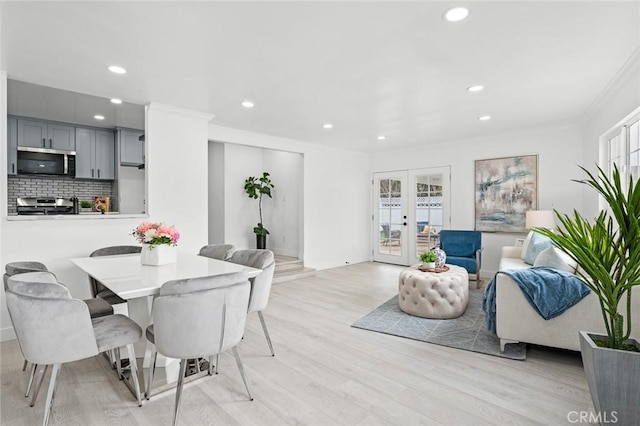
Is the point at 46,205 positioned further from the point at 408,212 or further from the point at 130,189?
the point at 408,212

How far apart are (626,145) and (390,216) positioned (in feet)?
13.5

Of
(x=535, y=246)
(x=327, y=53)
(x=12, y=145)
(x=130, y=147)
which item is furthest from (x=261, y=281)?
(x=12, y=145)

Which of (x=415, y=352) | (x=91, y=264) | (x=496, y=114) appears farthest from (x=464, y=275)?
(x=91, y=264)

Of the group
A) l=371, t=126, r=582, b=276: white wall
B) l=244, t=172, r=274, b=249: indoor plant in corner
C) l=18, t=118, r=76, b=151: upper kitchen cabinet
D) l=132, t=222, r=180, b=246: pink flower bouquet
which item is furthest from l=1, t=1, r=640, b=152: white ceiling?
l=244, t=172, r=274, b=249: indoor plant in corner

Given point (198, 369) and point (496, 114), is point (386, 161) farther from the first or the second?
point (198, 369)

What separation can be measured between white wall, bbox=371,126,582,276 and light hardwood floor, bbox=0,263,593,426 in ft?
9.91

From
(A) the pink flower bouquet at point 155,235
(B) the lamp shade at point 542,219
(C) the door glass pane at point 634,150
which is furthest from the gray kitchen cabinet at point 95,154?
(C) the door glass pane at point 634,150

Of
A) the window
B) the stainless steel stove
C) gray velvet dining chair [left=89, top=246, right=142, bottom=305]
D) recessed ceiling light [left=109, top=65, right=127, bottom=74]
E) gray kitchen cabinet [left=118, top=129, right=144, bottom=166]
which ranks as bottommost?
gray velvet dining chair [left=89, top=246, right=142, bottom=305]

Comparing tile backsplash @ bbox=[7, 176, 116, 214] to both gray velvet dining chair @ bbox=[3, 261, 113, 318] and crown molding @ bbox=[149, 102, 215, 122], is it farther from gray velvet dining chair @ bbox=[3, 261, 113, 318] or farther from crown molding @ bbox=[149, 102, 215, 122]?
gray velvet dining chair @ bbox=[3, 261, 113, 318]

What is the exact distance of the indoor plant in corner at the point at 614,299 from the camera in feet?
5.46

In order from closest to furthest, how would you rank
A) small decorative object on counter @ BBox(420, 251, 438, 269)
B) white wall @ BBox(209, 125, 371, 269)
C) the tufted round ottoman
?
the tufted round ottoman → small decorative object on counter @ BBox(420, 251, 438, 269) → white wall @ BBox(209, 125, 371, 269)

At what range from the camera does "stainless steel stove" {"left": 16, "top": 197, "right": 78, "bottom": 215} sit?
15.8 feet

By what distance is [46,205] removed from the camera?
16.3ft

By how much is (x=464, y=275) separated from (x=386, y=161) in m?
3.75
